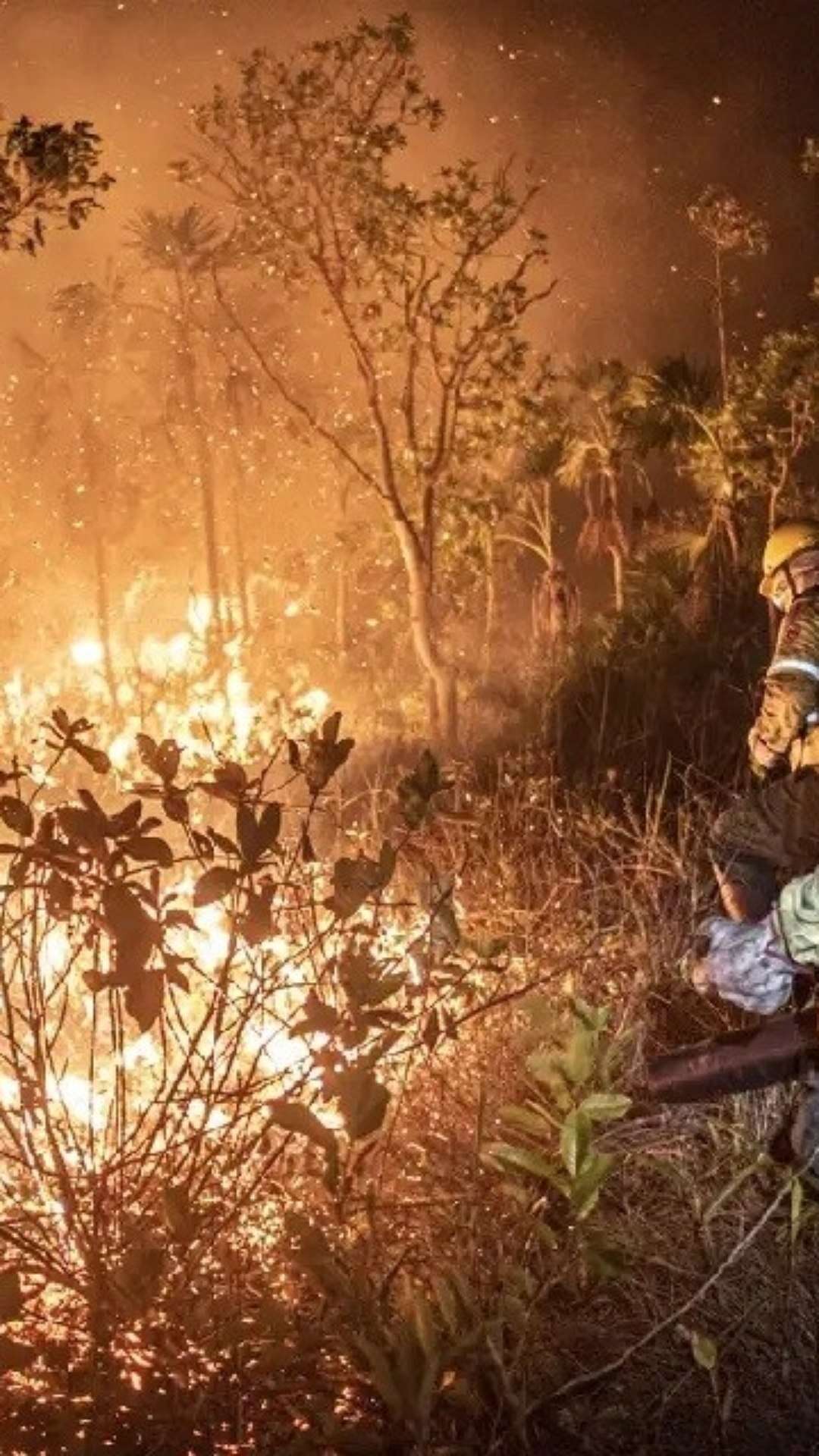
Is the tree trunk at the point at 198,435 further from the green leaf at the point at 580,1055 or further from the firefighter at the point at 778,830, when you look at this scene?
the green leaf at the point at 580,1055

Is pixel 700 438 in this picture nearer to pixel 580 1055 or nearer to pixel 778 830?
pixel 778 830

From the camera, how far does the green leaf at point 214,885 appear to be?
3730 millimetres

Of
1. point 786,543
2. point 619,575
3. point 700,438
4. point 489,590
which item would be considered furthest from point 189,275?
point 786,543

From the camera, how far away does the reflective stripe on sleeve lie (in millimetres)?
5000

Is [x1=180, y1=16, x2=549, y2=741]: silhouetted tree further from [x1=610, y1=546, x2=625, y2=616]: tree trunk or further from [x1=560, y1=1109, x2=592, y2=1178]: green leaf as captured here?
[x1=560, y1=1109, x2=592, y2=1178]: green leaf

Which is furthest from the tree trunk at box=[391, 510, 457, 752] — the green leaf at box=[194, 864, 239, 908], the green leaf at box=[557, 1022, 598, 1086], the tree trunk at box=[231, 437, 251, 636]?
the tree trunk at box=[231, 437, 251, 636]

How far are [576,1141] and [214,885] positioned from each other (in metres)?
1.00

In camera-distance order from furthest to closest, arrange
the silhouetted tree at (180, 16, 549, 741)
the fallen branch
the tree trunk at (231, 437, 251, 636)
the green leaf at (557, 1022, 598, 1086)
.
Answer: the tree trunk at (231, 437, 251, 636)
the silhouetted tree at (180, 16, 549, 741)
the green leaf at (557, 1022, 598, 1086)
the fallen branch

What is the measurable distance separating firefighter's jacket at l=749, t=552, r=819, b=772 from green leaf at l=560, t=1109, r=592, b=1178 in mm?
1478

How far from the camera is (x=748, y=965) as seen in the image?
15.7 ft

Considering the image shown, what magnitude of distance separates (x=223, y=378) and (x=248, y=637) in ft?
29.5

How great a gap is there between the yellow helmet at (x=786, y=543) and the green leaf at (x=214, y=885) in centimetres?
220

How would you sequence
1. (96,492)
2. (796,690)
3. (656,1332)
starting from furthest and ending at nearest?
1. (96,492)
2. (796,690)
3. (656,1332)

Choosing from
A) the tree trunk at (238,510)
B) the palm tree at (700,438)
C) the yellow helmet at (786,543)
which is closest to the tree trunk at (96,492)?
the tree trunk at (238,510)
